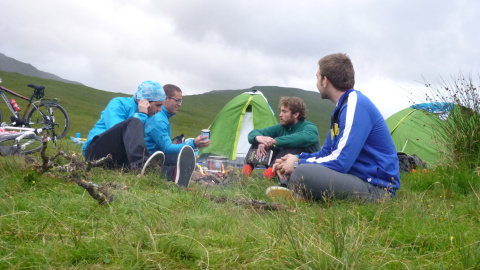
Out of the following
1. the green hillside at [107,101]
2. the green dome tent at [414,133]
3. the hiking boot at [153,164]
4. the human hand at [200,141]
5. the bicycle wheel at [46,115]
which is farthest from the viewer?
the green hillside at [107,101]

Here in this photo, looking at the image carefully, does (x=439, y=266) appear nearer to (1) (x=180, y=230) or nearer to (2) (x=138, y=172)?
(1) (x=180, y=230)

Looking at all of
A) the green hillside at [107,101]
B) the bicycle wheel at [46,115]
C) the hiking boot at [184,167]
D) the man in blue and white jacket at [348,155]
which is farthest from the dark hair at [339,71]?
the green hillside at [107,101]

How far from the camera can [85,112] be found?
104 ft

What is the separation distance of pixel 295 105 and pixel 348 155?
265 cm

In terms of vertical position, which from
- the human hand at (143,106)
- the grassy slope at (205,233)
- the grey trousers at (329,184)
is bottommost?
the grassy slope at (205,233)

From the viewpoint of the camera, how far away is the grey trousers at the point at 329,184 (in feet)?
11.9

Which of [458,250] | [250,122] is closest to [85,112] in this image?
[250,122]

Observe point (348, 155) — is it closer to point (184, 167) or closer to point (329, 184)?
point (329, 184)

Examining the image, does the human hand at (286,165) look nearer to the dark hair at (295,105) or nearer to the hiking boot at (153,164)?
the hiking boot at (153,164)

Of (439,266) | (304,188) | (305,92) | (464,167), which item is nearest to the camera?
(439,266)

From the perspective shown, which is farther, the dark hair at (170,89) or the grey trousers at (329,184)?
the dark hair at (170,89)

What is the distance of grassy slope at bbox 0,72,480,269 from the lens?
192 centimetres

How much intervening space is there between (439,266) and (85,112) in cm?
3226

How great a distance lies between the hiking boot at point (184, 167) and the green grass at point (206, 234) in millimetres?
737
